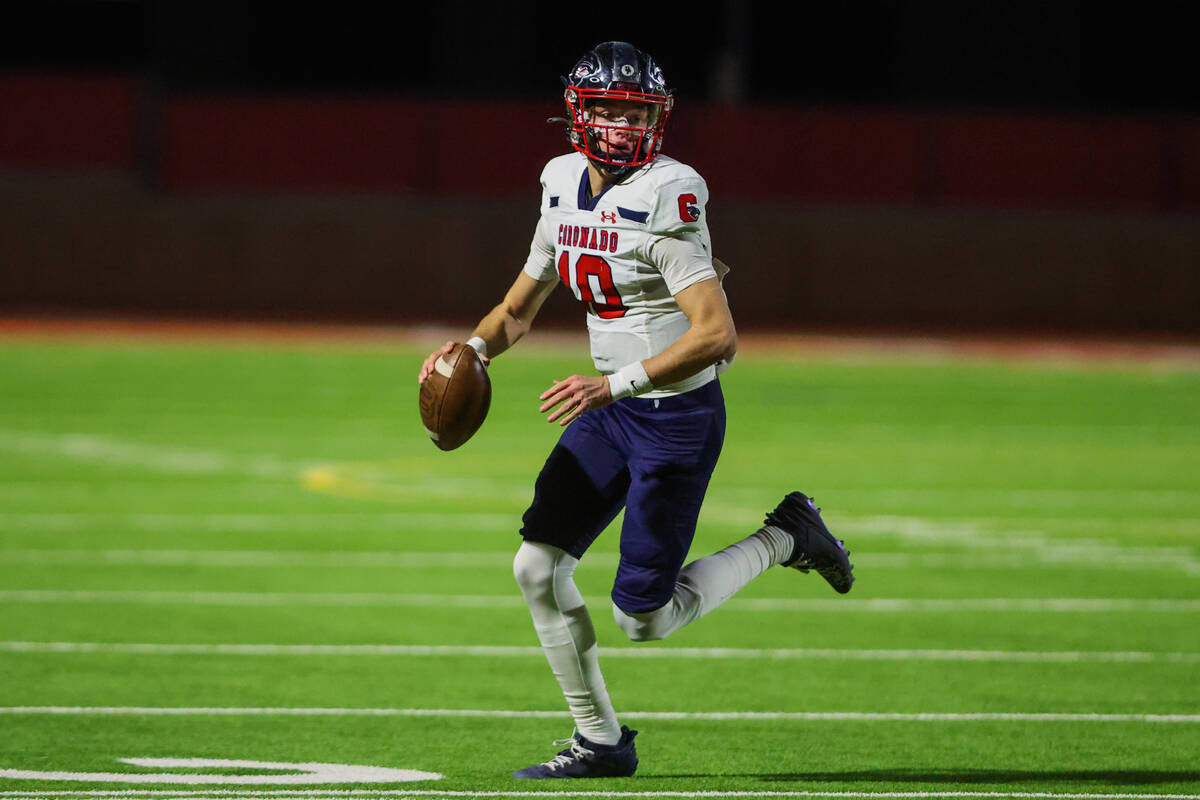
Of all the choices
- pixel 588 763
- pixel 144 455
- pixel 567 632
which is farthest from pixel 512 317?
pixel 144 455

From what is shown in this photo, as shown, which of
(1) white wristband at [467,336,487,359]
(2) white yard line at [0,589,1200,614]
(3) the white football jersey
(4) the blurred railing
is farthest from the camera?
(4) the blurred railing

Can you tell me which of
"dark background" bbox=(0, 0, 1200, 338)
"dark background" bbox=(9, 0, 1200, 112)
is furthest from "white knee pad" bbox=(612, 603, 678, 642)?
"dark background" bbox=(9, 0, 1200, 112)

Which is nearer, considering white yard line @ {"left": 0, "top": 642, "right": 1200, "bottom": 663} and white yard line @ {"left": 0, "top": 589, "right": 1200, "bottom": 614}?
white yard line @ {"left": 0, "top": 642, "right": 1200, "bottom": 663}

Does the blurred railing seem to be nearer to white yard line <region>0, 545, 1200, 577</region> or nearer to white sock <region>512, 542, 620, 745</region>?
white yard line <region>0, 545, 1200, 577</region>

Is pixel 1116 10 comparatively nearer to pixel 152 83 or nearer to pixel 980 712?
pixel 152 83

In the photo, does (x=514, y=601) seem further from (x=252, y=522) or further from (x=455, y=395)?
(x=455, y=395)

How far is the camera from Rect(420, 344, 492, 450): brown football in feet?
18.8

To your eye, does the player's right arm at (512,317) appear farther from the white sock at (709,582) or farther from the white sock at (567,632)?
the white sock at (709,582)

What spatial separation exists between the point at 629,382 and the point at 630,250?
39 centimetres

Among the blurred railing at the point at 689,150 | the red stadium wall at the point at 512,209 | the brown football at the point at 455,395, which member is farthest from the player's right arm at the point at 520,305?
the blurred railing at the point at 689,150

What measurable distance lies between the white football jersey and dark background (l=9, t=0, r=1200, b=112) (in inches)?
1088

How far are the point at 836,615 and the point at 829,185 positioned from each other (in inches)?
798

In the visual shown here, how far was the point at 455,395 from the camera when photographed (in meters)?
5.74

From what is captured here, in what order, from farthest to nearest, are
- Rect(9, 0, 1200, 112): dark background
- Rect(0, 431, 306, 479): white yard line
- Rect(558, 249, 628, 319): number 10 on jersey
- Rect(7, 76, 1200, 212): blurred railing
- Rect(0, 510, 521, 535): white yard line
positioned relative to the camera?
Rect(9, 0, 1200, 112): dark background, Rect(7, 76, 1200, 212): blurred railing, Rect(0, 431, 306, 479): white yard line, Rect(0, 510, 521, 535): white yard line, Rect(558, 249, 628, 319): number 10 on jersey
